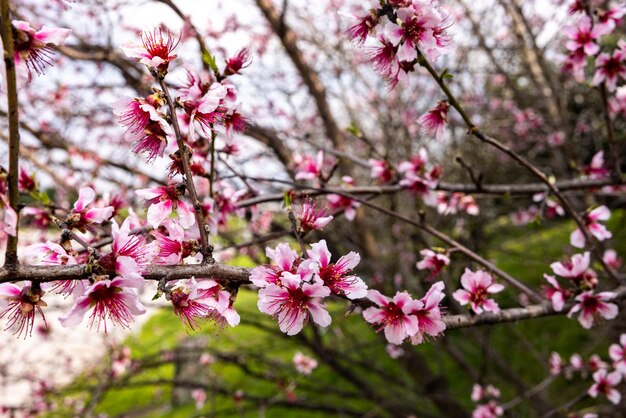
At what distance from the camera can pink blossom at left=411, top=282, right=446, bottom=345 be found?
1.31 meters

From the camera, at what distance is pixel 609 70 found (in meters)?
2.07

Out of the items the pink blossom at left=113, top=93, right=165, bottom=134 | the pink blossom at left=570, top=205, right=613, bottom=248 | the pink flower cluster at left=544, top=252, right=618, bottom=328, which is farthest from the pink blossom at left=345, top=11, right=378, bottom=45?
the pink blossom at left=570, top=205, right=613, bottom=248

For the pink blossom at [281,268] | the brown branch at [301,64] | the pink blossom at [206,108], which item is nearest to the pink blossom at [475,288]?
the pink blossom at [281,268]

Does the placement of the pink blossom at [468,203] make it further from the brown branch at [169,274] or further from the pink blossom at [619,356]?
the brown branch at [169,274]

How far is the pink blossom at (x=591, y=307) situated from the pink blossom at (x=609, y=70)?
3.07 ft

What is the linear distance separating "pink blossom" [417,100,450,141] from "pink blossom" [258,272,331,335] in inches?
34.2

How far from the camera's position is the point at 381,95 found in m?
6.85

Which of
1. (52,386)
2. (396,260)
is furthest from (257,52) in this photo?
(52,386)

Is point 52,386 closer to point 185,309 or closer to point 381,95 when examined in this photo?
point 185,309

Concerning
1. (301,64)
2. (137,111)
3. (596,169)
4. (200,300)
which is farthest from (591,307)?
(301,64)

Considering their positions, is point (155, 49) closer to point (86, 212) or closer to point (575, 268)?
point (86, 212)

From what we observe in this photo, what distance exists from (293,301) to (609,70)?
1783 millimetres

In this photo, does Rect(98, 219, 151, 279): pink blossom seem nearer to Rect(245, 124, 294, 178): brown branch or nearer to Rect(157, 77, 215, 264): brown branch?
Rect(157, 77, 215, 264): brown branch

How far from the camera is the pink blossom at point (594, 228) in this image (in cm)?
211
